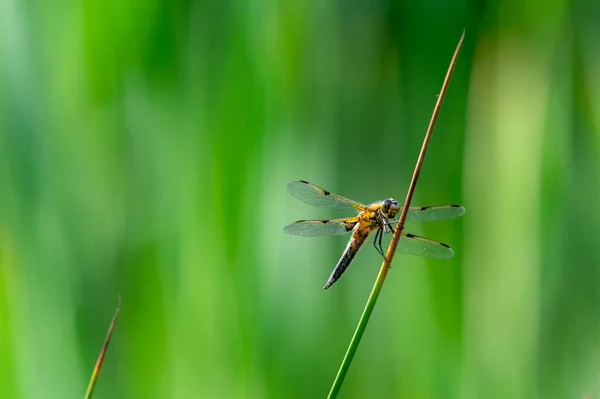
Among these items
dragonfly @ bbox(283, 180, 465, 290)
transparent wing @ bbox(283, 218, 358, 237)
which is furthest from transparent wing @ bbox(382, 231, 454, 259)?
transparent wing @ bbox(283, 218, 358, 237)

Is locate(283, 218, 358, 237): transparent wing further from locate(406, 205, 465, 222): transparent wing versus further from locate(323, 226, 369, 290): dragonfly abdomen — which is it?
locate(406, 205, 465, 222): transparent wing

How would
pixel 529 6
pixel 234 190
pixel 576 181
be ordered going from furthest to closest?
pixel 576 181, pixel 529 6, pixel 234 190

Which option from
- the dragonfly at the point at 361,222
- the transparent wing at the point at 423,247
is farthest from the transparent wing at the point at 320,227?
the transparent wing at the point at 423,247

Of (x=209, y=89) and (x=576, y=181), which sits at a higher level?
(x=209, y=89)

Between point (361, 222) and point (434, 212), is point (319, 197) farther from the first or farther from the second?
point (434, 212)

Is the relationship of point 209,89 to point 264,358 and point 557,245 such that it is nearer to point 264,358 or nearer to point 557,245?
point 264,358

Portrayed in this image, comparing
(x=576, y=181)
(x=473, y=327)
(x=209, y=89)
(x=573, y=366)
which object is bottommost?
(x=573, y=366)

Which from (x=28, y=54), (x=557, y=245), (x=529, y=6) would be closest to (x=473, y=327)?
(x=557, y=245)
